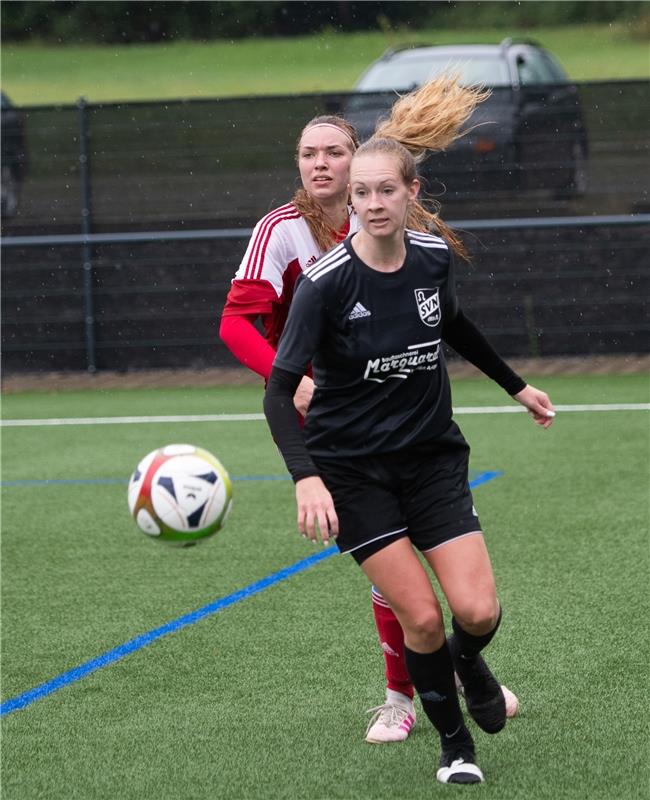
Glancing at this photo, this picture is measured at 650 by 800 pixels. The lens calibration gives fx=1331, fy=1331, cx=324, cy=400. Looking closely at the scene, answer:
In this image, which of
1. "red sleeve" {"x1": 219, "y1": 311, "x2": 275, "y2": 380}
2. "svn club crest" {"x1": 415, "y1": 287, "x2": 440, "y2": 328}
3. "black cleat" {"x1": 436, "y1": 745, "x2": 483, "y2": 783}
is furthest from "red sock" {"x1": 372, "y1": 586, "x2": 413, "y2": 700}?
"svn club crest" {"x1": 415, "y1": 287, "x2": 440, "y2": 328}

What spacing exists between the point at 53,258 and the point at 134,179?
1393 millimetres

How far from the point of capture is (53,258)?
14.8m

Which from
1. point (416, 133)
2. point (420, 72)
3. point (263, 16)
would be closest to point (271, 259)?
point (416, 133)

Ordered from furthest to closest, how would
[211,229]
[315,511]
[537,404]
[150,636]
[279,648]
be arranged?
[211,229], [150,636], [279,648], [537,404], [315,511]

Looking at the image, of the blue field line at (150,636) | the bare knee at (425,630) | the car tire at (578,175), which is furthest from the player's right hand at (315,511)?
the car tire at (578,175)

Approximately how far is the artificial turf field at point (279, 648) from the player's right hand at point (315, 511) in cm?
87

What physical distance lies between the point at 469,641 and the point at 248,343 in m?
1.36

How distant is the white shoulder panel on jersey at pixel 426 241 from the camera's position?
437 centimetres

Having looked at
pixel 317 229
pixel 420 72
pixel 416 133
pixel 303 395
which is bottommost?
pixel 303 395

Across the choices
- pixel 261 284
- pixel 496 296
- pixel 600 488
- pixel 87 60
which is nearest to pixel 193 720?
pixel 261 284

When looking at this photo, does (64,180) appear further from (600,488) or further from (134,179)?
(600,488)

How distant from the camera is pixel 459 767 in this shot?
417cm

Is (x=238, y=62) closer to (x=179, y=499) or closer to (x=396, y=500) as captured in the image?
(x=179, y=499)

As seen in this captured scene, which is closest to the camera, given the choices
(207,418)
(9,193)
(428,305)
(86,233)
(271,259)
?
(428,305)
